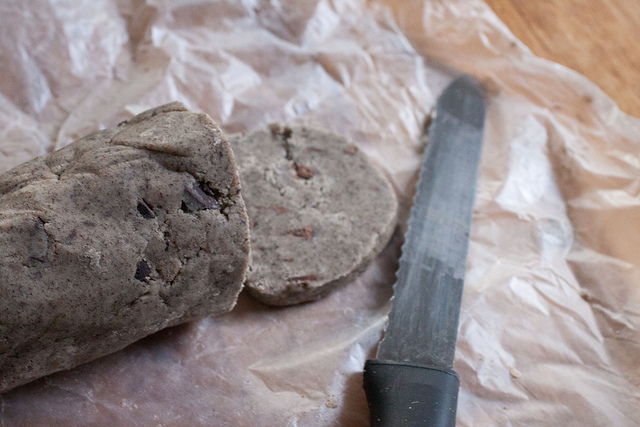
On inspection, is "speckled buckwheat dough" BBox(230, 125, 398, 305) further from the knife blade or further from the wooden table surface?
the wooden table surface

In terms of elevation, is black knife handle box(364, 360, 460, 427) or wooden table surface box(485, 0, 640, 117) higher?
wooden table surface box(485, 0, 640, 117)

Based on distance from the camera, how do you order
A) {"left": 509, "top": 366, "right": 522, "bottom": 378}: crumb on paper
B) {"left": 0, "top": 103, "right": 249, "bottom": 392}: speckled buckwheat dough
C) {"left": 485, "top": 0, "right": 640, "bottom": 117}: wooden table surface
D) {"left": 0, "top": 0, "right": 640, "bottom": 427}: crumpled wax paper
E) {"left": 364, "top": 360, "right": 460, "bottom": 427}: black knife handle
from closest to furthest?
1. {"left": 0, "top": 103, "right": 249, "bottom": 392}: speckled buckwheat dough
2. {"left": 364, "top": 360, "right": 460, "bottom": 427}: black knife handle
3. {"left": 0, "top": 0, "right": 640, "bottom": 427}: crumpled wax paper
4. {"left": 509, "top": 366, "right": 522, "bottom": 378}: crumb on paper
5. {"left": 485, "top": 0, "right": 640, "bottom": 117}: wooden table surface

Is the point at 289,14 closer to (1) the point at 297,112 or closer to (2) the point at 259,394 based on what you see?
(1) the point at 297,112

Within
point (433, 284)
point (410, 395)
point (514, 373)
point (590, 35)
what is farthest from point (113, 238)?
point (590, 35)

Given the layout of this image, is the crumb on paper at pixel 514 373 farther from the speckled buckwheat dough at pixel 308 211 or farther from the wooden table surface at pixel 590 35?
the wooden table surface at pixel 590 35

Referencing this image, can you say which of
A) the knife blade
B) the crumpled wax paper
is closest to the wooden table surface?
the crumpled wax paper

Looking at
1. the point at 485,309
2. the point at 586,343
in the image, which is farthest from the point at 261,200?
the point at 586,343

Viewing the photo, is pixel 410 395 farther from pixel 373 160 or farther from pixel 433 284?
pixel 373 160

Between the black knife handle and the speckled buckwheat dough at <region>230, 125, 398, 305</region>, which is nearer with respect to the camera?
the black knife handle
